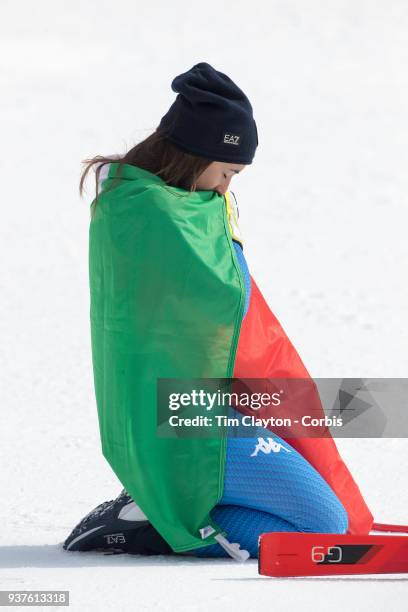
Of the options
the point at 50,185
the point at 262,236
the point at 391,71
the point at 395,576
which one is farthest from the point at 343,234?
the point at 395,576

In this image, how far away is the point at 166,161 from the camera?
3.22m

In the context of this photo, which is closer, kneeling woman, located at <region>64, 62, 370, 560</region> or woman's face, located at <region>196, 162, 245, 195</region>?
kneeling woman, located at <region>64, 62, 370, 560</region>

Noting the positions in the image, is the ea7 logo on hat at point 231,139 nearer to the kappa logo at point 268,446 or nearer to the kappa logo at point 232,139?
the kappa logo at point 232,139

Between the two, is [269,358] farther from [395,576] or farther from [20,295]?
[20,295]

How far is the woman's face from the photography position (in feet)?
10.6

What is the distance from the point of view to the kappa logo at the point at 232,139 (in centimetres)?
320

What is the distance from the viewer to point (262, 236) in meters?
8.09

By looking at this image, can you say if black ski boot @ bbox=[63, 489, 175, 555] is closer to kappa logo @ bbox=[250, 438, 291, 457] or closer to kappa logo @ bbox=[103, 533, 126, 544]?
kappa logo @ bbox=[103, 533, 126, 544]

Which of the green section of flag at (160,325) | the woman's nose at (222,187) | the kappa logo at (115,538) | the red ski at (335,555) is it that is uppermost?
the woman's nose at (222,187)

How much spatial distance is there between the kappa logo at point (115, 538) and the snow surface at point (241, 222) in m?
0.06

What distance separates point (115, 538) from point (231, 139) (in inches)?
43.5

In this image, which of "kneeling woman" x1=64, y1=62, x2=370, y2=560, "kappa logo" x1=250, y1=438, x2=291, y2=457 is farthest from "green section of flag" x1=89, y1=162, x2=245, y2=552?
"kappa logo" x1=250, y1=438, x2=291, y2=457

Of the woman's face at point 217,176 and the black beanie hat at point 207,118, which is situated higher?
the black beanie hat at point 207,118

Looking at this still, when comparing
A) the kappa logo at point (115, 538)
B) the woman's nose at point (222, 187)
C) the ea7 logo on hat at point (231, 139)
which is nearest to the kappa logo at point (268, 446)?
the kappa logo at point (115, 538)
